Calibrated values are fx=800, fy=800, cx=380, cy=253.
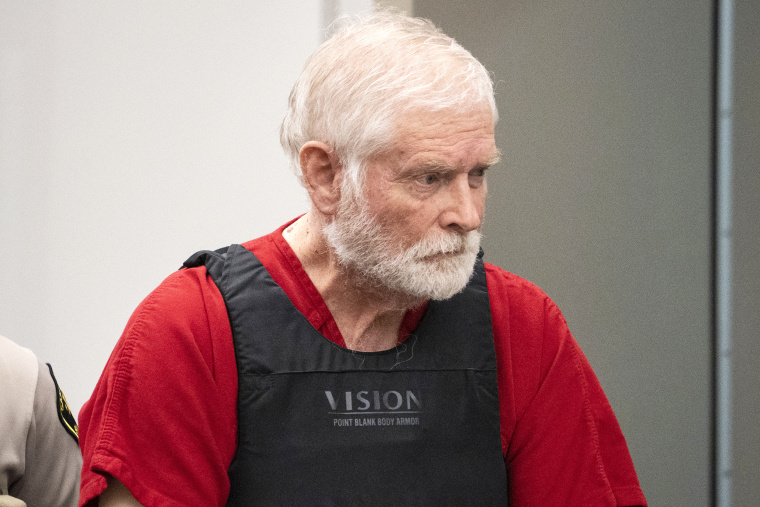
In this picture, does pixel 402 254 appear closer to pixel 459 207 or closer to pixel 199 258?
pixel 459 207

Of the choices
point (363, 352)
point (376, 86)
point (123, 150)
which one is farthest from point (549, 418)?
Result: point (123, 150)

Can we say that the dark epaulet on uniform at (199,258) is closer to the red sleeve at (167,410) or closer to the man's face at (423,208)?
the red sleeve at (167,410)

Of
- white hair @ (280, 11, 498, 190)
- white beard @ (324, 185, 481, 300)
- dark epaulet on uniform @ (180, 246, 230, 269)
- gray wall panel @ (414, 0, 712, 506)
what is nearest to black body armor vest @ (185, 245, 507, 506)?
dark epaulet on uniform @ (180, 246, 230, 269)

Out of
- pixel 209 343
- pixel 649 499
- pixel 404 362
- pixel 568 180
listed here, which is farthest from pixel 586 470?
pixel 649 499

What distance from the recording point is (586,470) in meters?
1.26

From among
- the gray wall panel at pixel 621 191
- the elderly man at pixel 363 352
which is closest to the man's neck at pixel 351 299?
the elderly man at pixel 363 352

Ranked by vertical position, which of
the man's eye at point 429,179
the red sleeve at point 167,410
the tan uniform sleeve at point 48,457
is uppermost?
the man's eye at point 429,179

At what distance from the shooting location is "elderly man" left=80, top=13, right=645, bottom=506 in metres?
1.10

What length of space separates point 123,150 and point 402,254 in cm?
86

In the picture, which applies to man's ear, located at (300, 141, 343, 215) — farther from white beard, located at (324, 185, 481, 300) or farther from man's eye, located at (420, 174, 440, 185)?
man's eye, located at (420, 174, 440, 185)

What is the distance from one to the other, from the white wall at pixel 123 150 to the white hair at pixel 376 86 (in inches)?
22.5

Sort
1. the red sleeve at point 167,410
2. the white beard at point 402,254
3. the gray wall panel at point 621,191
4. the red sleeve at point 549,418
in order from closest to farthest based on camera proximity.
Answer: the red sleeve at point 167,410 → the white beard at point 402,254 → the red sleeve at point 549,418 → the gray wall panel at point 621,191

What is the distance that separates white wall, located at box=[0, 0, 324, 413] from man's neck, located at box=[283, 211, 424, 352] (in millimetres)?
536

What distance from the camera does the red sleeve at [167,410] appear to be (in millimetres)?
1060
